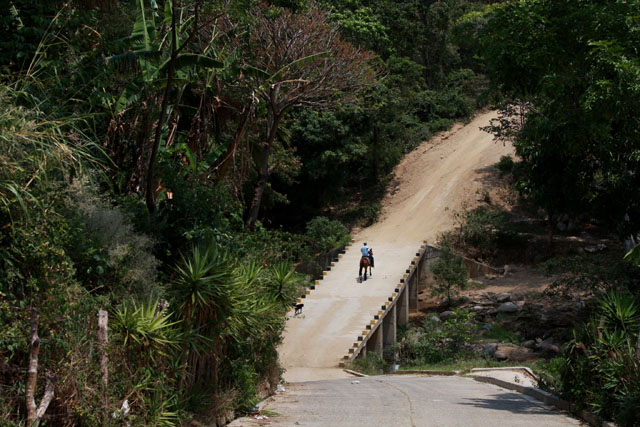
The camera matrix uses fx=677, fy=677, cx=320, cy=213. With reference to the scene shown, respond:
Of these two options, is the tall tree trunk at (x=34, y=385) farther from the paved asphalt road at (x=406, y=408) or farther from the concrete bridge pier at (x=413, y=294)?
the concrete bridge pier at (x=413, y=294)

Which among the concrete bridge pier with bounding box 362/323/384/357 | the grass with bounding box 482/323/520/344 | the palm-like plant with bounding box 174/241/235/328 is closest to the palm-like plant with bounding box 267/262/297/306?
the palm-like plant with bounding box 174/241/235/328

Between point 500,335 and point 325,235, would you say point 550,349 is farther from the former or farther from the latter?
point 325,235

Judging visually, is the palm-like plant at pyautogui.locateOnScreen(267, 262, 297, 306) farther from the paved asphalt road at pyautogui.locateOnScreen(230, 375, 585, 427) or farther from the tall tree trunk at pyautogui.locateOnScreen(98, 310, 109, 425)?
the tall tree trunk at pyautogui.locateOnScreen(98, 310, 109, 425)

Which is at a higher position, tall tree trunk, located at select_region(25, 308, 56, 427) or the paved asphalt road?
tall tree trunk, located at select_region(25, 308, 56, 427)

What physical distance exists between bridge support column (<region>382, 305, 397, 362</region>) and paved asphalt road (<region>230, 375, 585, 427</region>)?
Answer: 11646 mm

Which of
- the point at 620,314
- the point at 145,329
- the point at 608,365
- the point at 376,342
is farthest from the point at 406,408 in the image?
the point at 376,342

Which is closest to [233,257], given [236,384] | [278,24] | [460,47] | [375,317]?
[236,384]

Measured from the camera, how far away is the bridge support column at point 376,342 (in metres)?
25.2

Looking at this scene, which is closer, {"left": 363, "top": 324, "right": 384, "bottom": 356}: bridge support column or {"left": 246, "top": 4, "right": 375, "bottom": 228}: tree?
{"left": 246, "top": 4, "right": 375, "bottom": 228}: tree

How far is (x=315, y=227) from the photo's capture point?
38188mm

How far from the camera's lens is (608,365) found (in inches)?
404

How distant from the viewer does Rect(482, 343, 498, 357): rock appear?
2420 centimetres

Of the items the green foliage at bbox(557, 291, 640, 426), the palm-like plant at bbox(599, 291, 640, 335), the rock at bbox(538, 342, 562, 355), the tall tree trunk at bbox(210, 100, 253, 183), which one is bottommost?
the rock at bbox(538, 342, 562, 355)

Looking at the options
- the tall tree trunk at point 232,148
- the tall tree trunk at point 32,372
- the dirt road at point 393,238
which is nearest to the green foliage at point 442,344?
the dirt road at point 393,238
